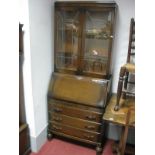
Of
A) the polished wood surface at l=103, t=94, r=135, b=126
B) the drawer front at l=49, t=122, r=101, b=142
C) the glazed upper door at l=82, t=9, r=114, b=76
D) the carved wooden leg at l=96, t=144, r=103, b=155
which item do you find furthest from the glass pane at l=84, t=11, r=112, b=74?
the carved wooden leg at l=96, t=144, r=103, b=155

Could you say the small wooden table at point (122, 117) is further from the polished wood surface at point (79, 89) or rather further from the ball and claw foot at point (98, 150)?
the ball and claw foot at point (98, 150)

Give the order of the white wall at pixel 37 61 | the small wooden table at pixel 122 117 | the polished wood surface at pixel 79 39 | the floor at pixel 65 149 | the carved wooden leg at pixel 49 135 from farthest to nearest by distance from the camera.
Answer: the carved wooden leg at pixel 49 135 → the floor at pixel 65 149 → the polished wood surface at pixel 79 39 → the white wall at pixel 37 61 → the small wooden table at pixel 122 117

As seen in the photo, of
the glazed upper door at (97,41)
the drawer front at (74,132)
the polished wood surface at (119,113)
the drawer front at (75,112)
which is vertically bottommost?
the drawer front at (74,132)

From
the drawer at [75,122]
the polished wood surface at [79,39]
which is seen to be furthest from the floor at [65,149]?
the polished wood surface at [79,39]

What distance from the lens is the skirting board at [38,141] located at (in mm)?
2176


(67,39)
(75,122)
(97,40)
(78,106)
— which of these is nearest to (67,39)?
(67,39)

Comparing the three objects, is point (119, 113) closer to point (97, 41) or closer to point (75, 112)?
point (75, 112)

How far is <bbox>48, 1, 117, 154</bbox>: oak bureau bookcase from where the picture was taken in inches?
79.8

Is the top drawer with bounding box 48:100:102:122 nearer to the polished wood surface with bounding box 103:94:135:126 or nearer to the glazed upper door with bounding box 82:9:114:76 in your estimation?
the polished wood surface with bounding box 103:94:135:126

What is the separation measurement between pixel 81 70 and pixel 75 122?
628mm

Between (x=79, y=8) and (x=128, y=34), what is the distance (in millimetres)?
632

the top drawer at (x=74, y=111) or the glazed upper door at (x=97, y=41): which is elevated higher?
the glazed upper door at (x=97, y=41)
